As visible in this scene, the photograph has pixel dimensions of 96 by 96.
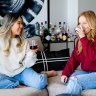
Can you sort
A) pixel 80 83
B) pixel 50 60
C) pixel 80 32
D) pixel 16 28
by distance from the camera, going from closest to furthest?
pixel 80 83
pixel 80 32
pixel 16 28
pixel 50 60

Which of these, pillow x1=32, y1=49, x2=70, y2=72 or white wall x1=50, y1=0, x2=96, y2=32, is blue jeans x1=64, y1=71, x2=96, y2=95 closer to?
pillow x1=32, y1=49, x2=70, y2=72

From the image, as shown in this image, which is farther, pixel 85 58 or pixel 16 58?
pixel 16 58

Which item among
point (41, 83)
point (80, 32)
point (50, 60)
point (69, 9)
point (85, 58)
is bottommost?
point (41, 83)

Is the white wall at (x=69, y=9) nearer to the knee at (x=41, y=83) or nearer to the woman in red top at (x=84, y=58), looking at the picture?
the woman in red top at (x=84, y=58)

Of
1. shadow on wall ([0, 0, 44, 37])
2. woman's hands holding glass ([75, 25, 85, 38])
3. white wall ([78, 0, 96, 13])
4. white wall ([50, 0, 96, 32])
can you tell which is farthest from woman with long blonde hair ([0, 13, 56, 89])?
white wall ([78, 0, 96, 13])

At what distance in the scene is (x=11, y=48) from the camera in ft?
8.15

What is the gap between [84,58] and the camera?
240cm

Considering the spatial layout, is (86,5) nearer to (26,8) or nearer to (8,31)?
(26,8)

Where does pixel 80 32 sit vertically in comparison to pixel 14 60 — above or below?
above

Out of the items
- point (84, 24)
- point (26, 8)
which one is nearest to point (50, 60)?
point (84, 24)

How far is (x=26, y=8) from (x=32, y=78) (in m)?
1.53

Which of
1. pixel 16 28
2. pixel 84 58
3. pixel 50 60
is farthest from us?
pixel 50 60

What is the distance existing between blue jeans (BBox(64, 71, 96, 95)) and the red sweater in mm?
108

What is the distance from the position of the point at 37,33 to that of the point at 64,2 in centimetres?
75
